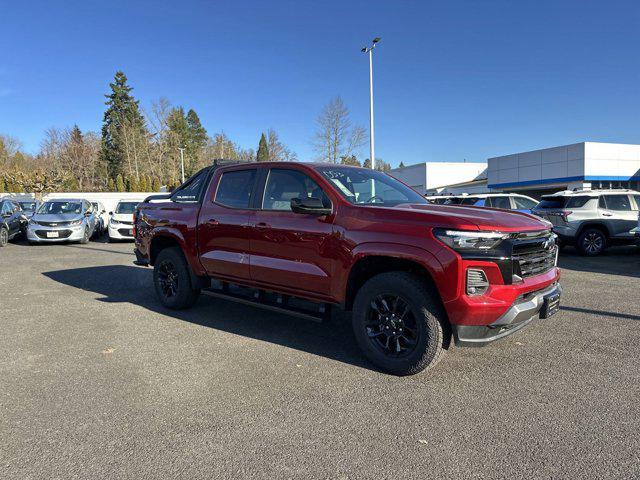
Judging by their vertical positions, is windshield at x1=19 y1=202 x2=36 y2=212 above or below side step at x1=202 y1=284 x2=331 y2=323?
above

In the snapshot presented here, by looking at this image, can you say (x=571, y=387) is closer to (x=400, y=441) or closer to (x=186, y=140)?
(x=400, y=441)

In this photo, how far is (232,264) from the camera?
5062mm

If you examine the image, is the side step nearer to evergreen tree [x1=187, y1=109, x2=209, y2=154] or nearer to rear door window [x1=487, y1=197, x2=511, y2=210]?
rear door window [x1=487, y1=197, x2=511, y2=210]

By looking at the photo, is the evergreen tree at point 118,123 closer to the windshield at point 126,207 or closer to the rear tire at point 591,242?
the windshield at point 126,207

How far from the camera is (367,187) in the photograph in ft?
15.4

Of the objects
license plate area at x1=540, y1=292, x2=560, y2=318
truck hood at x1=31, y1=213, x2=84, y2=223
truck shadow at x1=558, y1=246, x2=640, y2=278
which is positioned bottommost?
truck shadow at x1=558, y1=246, x2=640, y2=278

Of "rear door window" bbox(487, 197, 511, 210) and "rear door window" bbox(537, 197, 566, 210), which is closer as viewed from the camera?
"rear door window" bbox(537, 197, 566, 210)

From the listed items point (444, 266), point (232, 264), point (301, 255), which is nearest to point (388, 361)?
point (444, 266)

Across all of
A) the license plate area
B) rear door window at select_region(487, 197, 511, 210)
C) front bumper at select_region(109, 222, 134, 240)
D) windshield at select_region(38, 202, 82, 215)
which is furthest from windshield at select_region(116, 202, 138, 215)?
the license plate area

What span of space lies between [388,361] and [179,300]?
3.27 metres

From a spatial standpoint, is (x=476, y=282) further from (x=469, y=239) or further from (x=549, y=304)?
(x=549, y=304)

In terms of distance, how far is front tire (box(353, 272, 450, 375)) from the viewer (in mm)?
3633

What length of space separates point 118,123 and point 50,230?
183 feet

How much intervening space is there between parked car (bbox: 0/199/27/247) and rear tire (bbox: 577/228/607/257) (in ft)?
58.2
